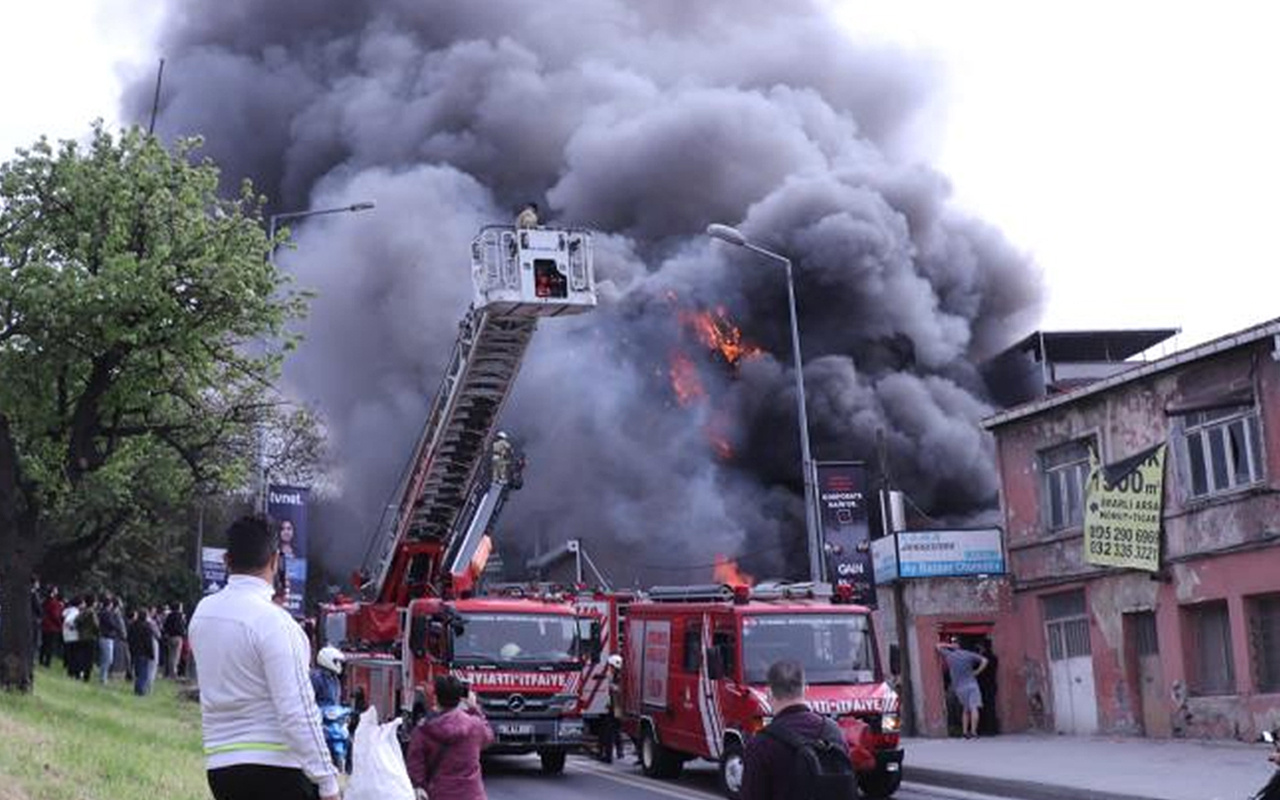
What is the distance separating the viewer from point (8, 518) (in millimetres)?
15969

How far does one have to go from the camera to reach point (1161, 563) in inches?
753

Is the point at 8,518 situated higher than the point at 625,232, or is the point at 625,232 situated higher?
the point at 625,232

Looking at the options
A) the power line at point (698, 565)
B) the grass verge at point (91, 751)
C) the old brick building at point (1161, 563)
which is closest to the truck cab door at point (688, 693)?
the grass verge at point (91, 751)

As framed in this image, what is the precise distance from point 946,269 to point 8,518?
37.5 metres

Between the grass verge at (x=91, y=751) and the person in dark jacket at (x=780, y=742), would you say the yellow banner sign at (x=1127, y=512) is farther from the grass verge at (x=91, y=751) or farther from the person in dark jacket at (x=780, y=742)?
the person in dark jacket at (x=780, y=742)

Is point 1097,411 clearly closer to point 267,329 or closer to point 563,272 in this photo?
point 563,272

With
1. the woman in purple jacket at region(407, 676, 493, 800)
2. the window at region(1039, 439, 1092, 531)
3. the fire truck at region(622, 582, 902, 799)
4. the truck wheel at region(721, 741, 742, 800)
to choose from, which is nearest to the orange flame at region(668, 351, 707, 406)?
the window at region(1039, 439, 1092, 531)

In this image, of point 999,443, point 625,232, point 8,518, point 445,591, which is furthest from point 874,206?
point 8,518

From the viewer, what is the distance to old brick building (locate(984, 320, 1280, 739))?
17547mm

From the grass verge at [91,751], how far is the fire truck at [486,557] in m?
2.82

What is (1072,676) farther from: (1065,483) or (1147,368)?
(1147,368)

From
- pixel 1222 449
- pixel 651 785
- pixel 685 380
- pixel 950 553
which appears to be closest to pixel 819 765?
pixel 651 785

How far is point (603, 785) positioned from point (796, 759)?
1153cm

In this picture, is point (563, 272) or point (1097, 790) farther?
point (563, 272)
